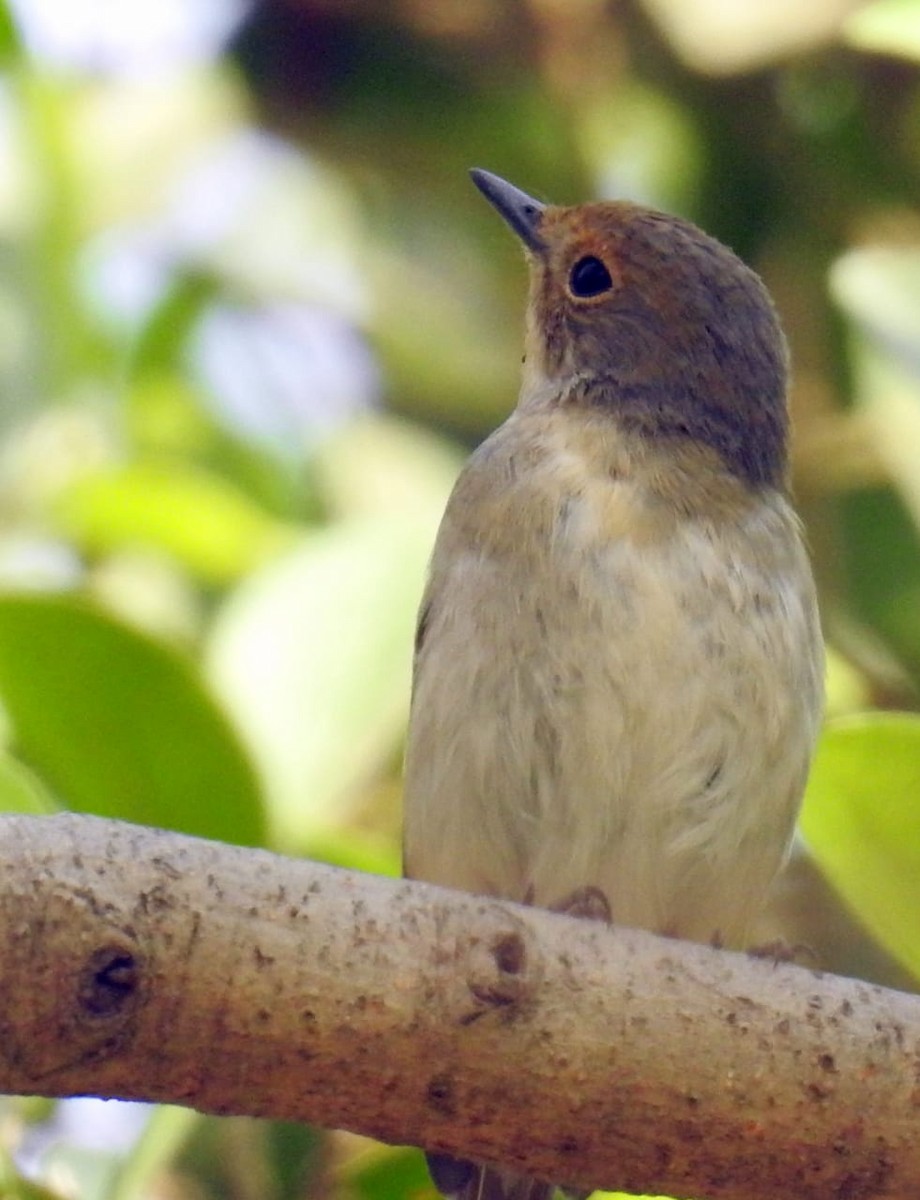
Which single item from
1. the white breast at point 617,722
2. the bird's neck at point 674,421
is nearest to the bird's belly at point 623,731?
the white breast at point 617,722

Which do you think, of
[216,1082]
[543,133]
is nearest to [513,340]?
[543,133]

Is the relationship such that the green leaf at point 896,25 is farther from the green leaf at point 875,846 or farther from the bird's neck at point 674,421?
the green leaf at point 875,846

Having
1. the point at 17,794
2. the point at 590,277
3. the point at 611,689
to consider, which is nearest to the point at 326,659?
the point at 611,689

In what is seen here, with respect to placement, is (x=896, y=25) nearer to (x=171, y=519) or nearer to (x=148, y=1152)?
(x=171, y=519)

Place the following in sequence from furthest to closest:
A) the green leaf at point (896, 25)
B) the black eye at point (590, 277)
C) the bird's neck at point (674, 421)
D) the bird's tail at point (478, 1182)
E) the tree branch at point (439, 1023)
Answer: the black eye at point (590, 277) → the bird's neck at point (674, 421) → the green leaf at point (896, 25) → the bird's tail at point (478, 1182) → the tree branch at point (439, 1023)

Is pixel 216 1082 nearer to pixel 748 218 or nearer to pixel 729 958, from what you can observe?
pixel 729 958

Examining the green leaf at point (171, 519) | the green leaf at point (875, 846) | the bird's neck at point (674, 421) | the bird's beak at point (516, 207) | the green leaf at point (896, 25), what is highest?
the bird's beak at point (516, 207)

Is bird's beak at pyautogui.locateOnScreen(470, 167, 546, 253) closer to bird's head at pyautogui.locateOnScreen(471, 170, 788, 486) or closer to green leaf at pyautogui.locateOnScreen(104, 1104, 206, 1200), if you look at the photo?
bird's head at pyautogui.locateOnScreen(471, 170, 788, 486)
